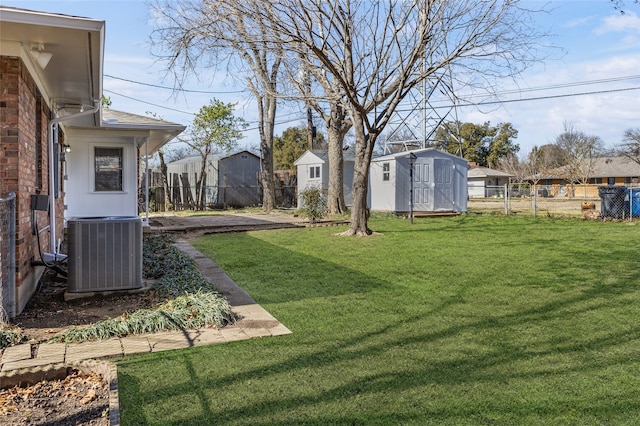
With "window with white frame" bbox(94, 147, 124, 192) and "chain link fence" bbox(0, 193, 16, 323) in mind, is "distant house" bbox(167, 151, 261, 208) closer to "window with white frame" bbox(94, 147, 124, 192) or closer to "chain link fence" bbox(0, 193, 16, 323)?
"window with white frame" bbox(94, 147, 124, 192)

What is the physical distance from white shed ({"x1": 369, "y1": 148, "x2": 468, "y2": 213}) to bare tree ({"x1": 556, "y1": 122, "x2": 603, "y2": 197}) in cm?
2800

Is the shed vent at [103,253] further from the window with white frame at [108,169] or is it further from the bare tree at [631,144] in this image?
the bare tree at [631,144]

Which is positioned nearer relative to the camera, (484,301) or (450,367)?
(450,367)

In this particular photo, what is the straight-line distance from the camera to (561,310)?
5055mm

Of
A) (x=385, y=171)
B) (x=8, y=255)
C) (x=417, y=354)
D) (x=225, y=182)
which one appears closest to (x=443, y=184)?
(x=385, y=171)

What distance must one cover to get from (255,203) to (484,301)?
2153 cm

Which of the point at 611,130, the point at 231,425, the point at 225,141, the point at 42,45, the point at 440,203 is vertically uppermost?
the point at 611,130

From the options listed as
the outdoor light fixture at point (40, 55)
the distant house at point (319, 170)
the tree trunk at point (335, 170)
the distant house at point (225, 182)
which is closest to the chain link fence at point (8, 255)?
the outdoor light fixture at point (40, 55)

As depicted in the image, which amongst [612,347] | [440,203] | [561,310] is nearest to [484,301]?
[561,310]

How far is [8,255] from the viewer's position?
14.9 feet

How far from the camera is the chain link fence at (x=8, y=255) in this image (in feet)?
14.5

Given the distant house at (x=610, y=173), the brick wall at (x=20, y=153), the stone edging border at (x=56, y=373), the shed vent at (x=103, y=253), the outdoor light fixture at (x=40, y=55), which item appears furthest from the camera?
the distant house at (x=610, y=173)

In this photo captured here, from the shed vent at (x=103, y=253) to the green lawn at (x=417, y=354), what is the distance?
142 cm

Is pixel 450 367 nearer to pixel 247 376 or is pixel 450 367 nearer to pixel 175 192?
A: pixel 247 376
